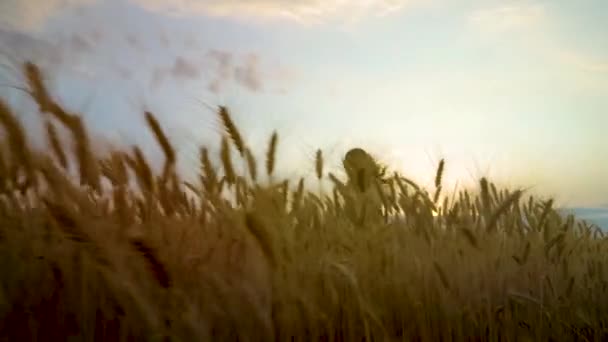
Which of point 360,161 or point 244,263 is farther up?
point 360,161

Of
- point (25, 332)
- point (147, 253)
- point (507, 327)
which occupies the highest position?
point (147, 253)

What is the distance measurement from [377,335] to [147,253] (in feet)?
2.26

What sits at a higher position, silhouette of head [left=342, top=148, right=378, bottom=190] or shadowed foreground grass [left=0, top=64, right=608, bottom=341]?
silhouette of head [left=342, top=148, right=378, bottom=190]

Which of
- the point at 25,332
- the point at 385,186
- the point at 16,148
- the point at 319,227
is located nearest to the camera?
the point at 25,332

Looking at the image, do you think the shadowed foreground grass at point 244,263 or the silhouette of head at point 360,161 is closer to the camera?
the shadowed foreground grass at point 244,263

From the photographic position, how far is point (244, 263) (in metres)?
1.91

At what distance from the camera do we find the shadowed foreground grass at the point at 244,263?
1555 mm

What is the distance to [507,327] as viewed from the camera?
219 centimetres

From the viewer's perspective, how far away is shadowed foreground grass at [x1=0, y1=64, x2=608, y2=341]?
5.10 ft

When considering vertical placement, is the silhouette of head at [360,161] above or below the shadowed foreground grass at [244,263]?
above

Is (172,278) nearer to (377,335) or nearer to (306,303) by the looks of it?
(306,303)

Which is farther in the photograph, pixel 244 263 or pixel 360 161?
pixel 360 161

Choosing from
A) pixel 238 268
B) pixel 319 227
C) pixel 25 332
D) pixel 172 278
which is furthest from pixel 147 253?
pixel 319 227

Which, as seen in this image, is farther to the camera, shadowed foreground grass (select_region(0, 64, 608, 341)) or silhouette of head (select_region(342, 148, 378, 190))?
silhouette of head (select_region(342, 148, 378, 190))
